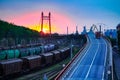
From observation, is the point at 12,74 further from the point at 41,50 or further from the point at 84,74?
the point at 41,50

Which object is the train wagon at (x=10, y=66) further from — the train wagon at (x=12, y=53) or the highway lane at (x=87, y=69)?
the train wagon at (x=12, y=53)

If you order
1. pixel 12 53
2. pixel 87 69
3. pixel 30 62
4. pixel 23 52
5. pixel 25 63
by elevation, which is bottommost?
pixel 87 69

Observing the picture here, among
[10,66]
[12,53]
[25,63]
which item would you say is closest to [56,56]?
[12,53]

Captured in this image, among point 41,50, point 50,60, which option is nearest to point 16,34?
point 41,50

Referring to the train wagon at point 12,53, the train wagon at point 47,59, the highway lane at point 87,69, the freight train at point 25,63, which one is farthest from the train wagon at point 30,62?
the highway lane at point 87,69

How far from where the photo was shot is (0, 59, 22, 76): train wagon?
224 feet

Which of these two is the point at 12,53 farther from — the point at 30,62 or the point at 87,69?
the point at 87,69

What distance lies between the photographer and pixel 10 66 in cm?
7119

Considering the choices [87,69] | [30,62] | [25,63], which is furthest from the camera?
[30,62]

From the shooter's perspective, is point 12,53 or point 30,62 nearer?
point 30,62

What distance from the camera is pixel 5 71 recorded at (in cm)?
6862

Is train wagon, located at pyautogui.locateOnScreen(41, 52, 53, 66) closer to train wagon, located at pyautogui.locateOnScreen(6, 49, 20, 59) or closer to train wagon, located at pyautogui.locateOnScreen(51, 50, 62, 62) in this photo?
train wagon, located at pyautogui.locateOnScreen(51, 50, 62, 62)

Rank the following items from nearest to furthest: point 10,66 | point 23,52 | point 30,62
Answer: point 10,66, point 30,62, point 23,52

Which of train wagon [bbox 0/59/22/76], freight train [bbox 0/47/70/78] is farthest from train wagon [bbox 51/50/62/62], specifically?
train wagon [bbox 0/59/22/76]
